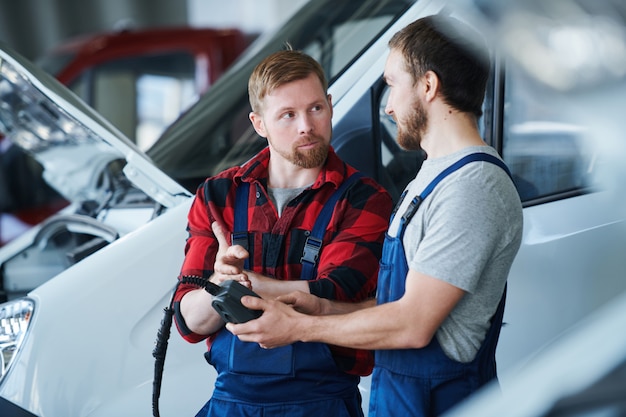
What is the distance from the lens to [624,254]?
8.18 feet

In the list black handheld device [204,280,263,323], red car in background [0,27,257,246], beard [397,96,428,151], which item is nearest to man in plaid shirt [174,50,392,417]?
black handheld device [204,280,263,323]

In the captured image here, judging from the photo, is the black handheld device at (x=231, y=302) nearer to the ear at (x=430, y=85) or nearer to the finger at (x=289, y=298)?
the finger at (x=289, y=298)

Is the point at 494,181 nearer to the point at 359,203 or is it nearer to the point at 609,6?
the point at 359,203

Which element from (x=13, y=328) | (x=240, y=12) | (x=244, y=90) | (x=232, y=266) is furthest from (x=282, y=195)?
(x=240, y=12)

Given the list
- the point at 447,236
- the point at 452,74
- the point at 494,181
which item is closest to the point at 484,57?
the point at 452,74

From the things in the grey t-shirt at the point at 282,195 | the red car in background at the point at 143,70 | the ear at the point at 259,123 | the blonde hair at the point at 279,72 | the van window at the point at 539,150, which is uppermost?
the red car in background at the point at 143,70

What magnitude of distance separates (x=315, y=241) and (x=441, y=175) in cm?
36

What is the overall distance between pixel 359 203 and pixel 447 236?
36cm

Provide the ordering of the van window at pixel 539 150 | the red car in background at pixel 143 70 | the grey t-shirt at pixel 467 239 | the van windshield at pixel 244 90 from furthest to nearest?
1. the red car in background at pixel 143 70
2. the van windshield at pixel 244 90
3. the van window at pixel 539 150
4. the grey t-shirt at pixel 467 239

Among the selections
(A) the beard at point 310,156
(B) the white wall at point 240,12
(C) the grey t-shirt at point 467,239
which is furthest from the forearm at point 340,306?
(B) the white wall at point 240,12

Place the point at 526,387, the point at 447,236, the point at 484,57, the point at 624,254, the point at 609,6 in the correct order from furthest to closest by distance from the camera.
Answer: the point at 624,254
the point at 609,6
the point at 484,57
the point at 447,236
the point at 526,387

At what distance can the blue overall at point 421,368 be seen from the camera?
1728 millimetres

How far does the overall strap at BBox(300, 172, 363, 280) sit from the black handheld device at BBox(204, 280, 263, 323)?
0.70 feet

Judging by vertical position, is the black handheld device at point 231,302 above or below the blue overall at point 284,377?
above
